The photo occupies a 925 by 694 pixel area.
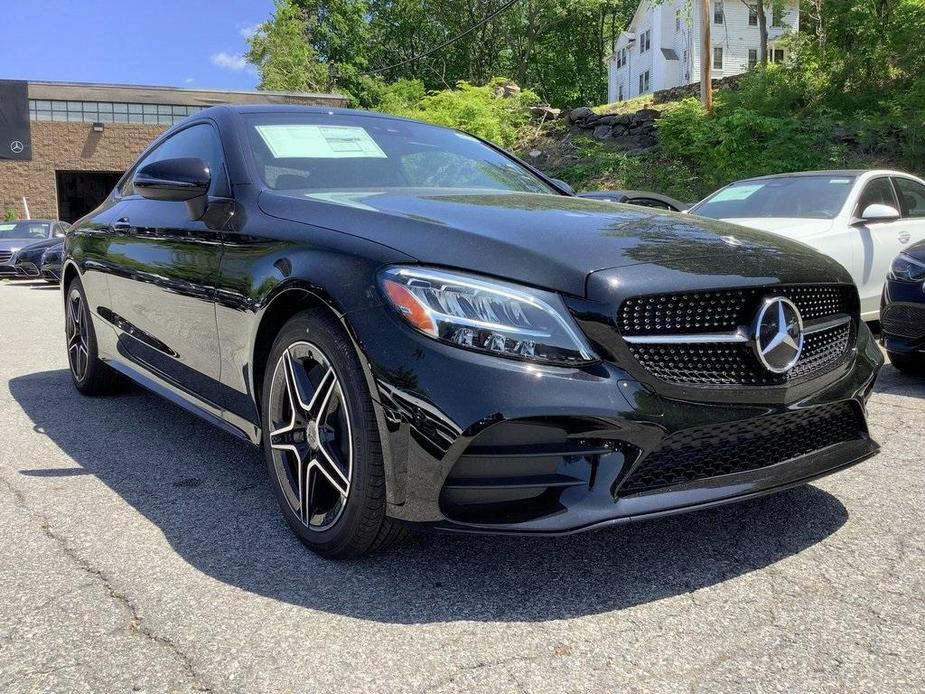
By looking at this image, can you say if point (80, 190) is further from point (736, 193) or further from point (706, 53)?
point (736, 193)

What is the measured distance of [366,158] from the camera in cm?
364

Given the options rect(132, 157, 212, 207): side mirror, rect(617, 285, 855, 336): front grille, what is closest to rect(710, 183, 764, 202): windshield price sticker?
rect(617, 285, 855, 336): front grille

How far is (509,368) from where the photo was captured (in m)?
2.21

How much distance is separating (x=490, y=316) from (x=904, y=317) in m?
3.89

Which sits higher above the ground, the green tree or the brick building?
the green tree

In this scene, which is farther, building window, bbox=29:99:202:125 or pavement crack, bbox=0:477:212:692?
building window, bbox=29:99:202:125

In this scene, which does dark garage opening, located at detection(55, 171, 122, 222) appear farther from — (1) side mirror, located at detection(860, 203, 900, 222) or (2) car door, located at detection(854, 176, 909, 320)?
(1) side mirror, located at detection(860, 203, 900, 222)

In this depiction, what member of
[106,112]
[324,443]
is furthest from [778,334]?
[106,112]

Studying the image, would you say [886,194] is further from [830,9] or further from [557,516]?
[830,9]

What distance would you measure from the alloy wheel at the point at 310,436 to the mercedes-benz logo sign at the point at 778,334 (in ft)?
3.98

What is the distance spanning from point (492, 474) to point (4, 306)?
12.1 metres

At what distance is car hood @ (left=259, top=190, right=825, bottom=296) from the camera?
93.9 inches

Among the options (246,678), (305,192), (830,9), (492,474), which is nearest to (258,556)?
(246,678)

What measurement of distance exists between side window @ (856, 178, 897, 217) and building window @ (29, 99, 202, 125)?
36.7m
